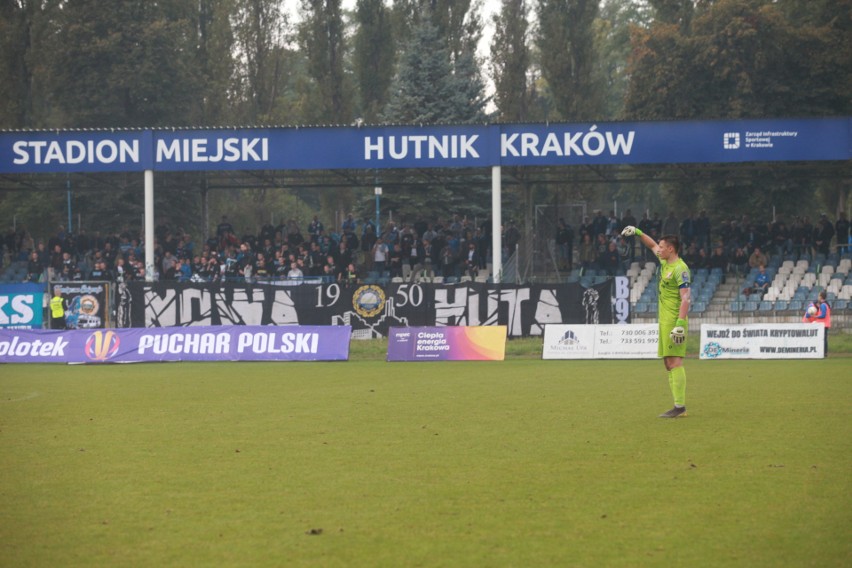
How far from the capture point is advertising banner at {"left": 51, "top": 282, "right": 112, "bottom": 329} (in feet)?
103

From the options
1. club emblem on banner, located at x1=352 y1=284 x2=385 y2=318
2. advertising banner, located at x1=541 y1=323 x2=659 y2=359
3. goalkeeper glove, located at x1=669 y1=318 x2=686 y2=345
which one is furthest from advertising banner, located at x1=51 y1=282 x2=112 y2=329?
goalkeeper glove, located at x1=669 y1=318 x2=686 y2=345

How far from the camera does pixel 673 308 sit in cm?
1364

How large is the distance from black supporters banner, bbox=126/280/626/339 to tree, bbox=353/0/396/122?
29.5m

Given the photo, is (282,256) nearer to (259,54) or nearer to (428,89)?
(428,89)

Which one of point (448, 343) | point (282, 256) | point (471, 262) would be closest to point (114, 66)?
point (282, 256)

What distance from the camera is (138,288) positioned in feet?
104

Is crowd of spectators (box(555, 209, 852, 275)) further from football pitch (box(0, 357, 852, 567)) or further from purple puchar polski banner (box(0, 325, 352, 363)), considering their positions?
football pitch (box(0, 357, 852, 567))

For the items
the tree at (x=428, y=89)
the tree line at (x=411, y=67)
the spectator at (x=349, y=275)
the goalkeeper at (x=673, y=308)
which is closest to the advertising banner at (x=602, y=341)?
the spectator at (x=349, y=275)

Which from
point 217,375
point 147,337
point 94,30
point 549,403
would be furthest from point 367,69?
point 549,403

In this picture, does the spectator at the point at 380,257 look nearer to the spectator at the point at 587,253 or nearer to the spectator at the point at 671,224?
the spectator at the point at 587,253

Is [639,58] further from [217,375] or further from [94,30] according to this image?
[217,375]

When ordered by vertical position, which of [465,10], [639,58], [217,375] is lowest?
[217,375]

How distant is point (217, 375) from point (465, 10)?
134 feet

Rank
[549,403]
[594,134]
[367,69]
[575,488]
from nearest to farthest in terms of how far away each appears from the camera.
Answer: [575,488] < [549,403] < [594,134] < [367,69]
